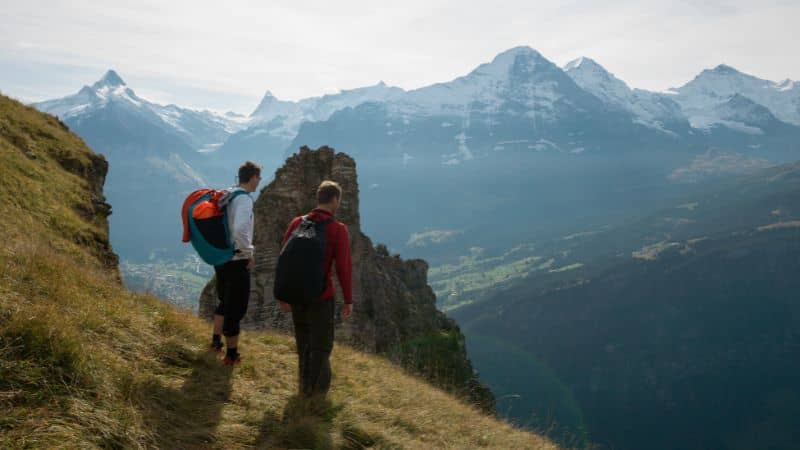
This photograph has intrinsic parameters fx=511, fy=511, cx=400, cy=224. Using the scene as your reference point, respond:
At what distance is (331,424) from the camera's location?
8.82 m

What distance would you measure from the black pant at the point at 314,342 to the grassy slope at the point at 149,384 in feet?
1.38

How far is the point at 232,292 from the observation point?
10.1 m

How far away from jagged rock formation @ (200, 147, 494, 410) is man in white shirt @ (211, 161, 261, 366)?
46.7 feet

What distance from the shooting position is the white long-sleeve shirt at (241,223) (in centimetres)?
970

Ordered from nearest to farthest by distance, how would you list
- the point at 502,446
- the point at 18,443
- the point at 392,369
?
the point at 18,443 → the point at 502,446 → the point at 392,369

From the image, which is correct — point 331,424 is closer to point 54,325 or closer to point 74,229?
point 54,325

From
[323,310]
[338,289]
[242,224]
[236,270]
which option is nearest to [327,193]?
[242,224]

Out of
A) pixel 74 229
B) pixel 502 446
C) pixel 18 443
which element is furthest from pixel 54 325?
pixel 74 229

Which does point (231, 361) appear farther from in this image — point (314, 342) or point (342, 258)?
point (342, 258)

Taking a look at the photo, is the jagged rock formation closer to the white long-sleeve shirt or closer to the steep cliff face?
the steep cliff face

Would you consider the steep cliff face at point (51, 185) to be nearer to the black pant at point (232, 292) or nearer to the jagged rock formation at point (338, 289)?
the black pant at point (232, 292)

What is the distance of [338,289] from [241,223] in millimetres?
18676

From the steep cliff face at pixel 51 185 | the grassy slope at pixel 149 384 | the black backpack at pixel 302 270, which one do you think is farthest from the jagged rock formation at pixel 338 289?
the black backpack at pixel 302 270

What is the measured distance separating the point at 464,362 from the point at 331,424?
37601mm
